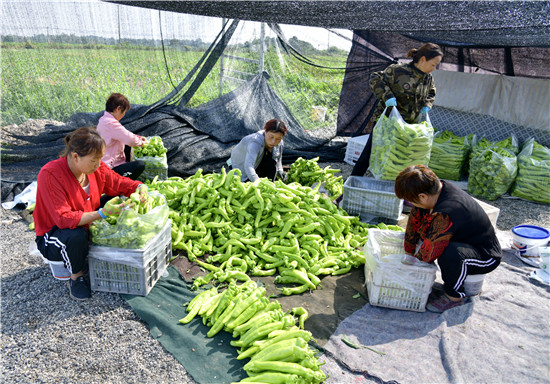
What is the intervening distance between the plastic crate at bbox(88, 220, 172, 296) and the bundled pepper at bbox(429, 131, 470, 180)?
490 centimetres

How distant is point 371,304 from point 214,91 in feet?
19.5

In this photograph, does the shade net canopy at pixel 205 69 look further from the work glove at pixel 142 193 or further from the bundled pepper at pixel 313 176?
the work glove at pixel 142 193

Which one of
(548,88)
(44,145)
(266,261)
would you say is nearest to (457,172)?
(548,88)

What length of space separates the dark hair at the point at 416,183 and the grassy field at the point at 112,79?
199 inches

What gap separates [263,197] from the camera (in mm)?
4004

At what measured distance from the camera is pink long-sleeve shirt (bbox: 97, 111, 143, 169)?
4578mm

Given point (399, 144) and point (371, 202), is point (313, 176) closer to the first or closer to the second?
point (371, 202)

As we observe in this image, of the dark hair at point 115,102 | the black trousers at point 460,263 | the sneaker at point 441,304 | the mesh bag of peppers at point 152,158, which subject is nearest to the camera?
the black trousers at point 460,263

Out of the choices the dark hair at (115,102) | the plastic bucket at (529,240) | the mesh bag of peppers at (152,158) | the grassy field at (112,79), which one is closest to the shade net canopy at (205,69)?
the grassy field at (112,79)

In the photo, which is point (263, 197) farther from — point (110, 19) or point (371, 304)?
point (110, 19)

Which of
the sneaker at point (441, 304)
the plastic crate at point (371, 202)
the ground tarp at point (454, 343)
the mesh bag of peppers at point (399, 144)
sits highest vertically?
the mesh bag of peppers at point (399, 144)

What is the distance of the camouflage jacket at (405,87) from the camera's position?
479cm

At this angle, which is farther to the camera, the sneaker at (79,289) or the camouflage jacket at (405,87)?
the camouflage jacket at (405,87)

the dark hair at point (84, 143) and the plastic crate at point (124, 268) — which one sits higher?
the dark hair at point (84, 143)
